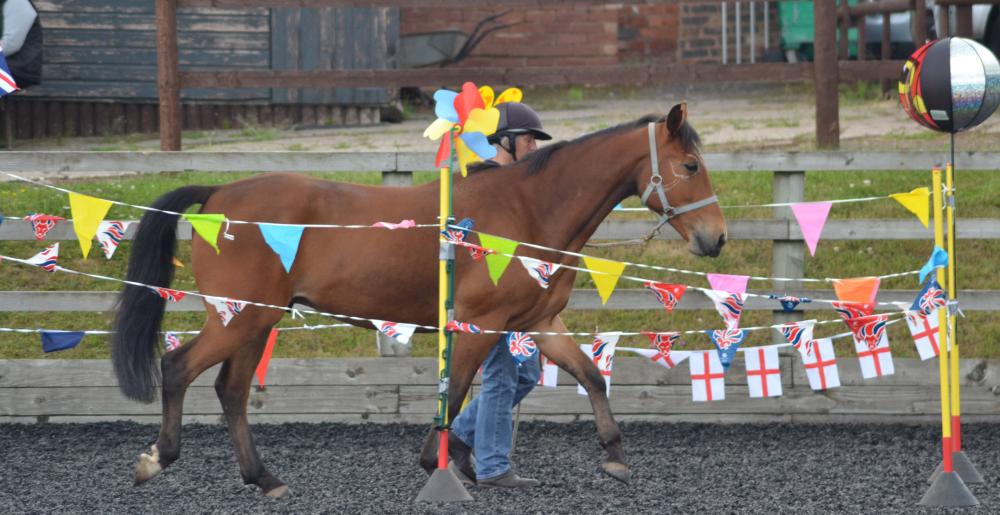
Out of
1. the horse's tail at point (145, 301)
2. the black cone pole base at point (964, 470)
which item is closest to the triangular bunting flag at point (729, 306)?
the black cone pole base at point (964, 470)

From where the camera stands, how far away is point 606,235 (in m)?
7.43

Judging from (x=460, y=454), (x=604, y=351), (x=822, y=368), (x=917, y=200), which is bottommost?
(x=460, y=454)

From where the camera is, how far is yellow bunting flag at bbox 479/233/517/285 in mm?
5836

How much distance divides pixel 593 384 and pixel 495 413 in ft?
1.48

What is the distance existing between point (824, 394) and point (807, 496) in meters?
1.71

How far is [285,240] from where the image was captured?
5.81 meters

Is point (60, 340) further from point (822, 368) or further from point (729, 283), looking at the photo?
point (822, 368)

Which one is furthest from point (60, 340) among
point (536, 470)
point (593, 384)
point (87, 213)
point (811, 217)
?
point (811, 217)

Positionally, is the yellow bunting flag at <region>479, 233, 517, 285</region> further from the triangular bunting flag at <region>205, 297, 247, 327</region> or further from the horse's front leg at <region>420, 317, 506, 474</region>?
the triangular bunting flag at <region>205, 297, 247, 327</region>

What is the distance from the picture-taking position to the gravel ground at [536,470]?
18.6 ft

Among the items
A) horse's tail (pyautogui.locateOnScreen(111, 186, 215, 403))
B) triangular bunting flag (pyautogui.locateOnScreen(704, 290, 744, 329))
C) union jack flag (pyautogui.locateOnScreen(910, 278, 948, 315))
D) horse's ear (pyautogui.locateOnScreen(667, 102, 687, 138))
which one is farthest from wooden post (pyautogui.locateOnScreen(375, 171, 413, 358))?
union jack flag (pyautogui.locateOnScreen(910, 278, 948, 315))

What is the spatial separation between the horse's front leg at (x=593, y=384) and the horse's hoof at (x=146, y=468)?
1.71 m

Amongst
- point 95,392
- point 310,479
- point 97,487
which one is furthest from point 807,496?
point 95,392

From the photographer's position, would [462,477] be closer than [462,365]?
No
